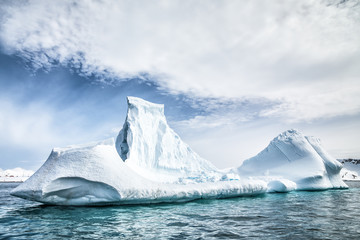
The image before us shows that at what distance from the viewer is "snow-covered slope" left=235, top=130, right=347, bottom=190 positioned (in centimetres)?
1705

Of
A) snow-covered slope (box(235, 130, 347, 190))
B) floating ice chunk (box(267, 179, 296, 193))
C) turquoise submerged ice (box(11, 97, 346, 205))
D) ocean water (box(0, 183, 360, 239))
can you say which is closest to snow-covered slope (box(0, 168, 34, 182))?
turquoise submerged ice (box(11, 97, 346, 205))

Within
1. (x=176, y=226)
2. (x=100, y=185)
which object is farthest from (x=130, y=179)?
(x=176, y=226)

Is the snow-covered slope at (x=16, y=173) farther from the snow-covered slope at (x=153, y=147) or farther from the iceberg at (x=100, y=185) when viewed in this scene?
the iceberg at (x=100, y=185)

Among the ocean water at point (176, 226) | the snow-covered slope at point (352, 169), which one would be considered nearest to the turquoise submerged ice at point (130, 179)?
the ocean water at point (176, 226)

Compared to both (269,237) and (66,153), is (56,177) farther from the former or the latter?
(269,237)

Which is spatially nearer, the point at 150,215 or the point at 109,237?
the point at 109,237

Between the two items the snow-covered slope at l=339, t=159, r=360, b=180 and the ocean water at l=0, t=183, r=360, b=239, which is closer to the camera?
the ocean water at l=0, t=183, r=360, b=239

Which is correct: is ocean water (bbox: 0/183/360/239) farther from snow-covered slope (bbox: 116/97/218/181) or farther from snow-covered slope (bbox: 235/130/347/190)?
snow-covered slope (bbox: 116/97/218/181)

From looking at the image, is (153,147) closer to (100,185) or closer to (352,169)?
(100,185)

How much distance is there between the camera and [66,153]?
8.34m

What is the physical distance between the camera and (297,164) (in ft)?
60.0

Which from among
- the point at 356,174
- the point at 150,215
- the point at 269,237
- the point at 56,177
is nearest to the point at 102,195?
the point at 56,177

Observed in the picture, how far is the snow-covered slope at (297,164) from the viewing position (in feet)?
55.9

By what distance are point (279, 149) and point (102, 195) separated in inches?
622
